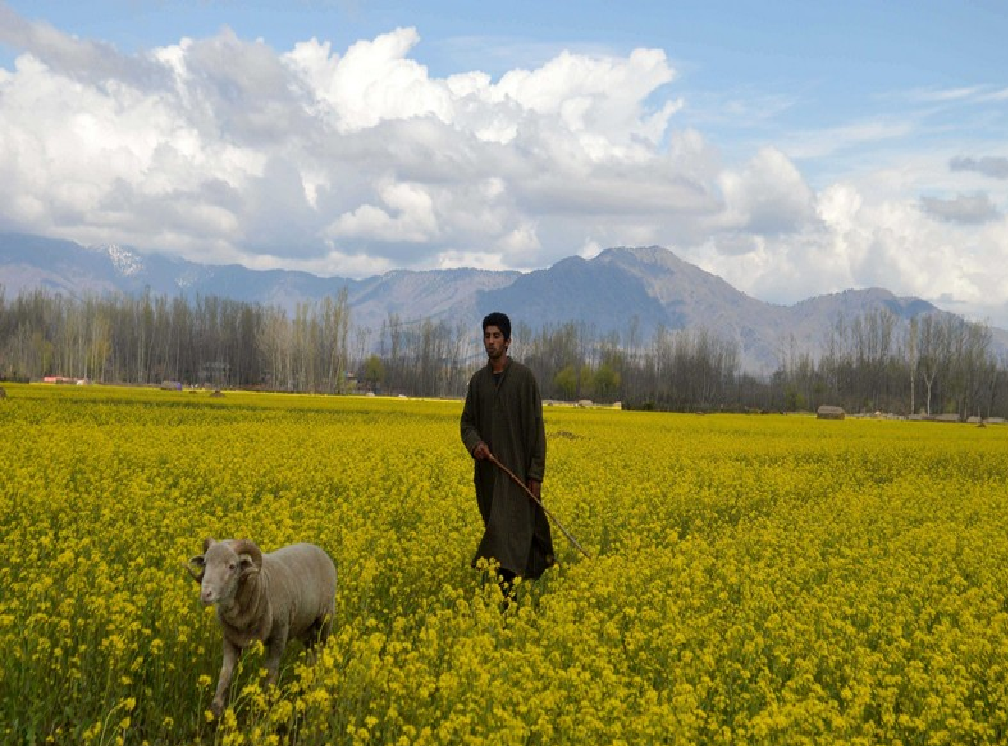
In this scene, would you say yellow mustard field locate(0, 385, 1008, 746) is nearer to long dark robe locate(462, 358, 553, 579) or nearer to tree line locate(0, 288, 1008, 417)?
long dark robe locate(462, 358, 553, 579)

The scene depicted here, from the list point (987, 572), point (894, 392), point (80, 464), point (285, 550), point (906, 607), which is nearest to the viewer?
point (285, 550)

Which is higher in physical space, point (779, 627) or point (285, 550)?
point (285, 550)

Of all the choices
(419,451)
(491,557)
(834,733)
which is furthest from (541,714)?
(419,451)

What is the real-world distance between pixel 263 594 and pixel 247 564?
31cm

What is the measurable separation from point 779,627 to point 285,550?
393cm

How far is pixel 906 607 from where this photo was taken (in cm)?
809

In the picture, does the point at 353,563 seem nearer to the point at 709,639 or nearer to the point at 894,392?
the point at 709,639

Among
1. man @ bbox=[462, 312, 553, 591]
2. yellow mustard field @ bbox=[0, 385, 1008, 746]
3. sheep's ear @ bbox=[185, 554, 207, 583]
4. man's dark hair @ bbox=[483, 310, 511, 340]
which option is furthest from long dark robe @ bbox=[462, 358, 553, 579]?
sheep's ear @ bbox=[185, 554, 207, 583]

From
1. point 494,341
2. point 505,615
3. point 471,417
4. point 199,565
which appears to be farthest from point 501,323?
point 199,565

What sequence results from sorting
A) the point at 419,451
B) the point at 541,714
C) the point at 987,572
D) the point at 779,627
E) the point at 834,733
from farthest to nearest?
1. the point at 419,451
2. the point at 987,572
3. the point at 779,627
4. the point at 834,733
5. the point at 541,714

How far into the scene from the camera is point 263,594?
5809 mm

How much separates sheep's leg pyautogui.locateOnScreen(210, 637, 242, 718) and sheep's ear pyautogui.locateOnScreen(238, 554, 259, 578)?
0.55m

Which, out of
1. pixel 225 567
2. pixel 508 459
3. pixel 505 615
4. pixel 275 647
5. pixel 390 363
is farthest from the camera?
pixel 390 363

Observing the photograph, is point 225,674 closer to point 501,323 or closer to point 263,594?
point 263,594
